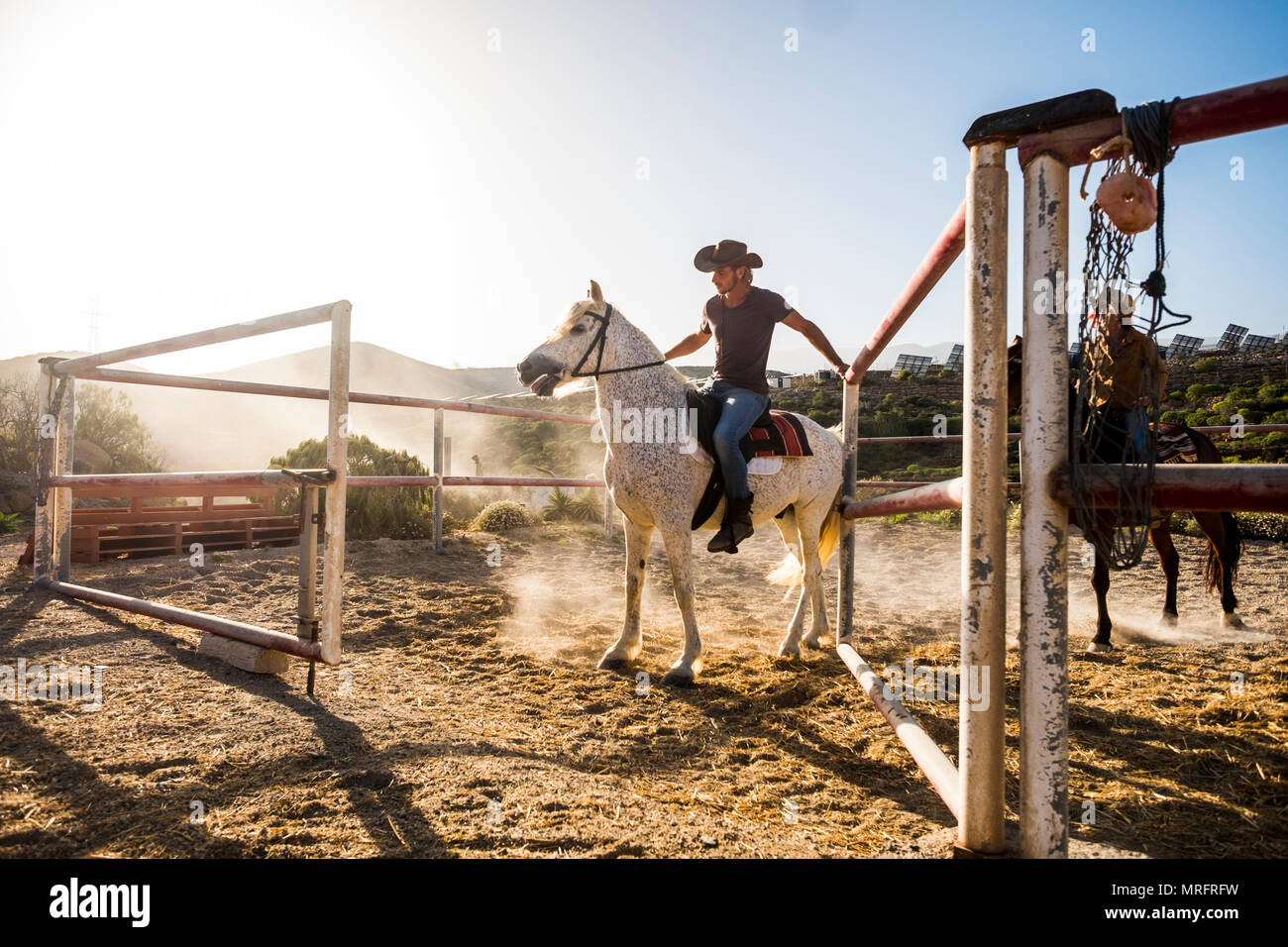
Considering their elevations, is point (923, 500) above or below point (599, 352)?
below

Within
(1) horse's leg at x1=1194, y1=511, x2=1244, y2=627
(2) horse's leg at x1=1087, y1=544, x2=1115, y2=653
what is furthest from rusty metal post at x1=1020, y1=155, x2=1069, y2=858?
(1) horse's leg at x1=1194, y1=511, x2=1244, y2=627

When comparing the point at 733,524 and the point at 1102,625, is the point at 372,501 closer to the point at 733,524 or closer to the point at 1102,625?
the point at 733,524

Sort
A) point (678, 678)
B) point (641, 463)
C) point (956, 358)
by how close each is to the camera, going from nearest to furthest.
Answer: point (678, 678) < point (641, 463) < point (956, 358)

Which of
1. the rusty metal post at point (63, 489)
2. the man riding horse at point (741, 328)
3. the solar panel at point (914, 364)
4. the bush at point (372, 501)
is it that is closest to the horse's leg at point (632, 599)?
the man riding horse at point (741, 328)

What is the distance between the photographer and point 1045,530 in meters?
1.07

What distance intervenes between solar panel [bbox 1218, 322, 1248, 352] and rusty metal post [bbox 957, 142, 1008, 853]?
116 feet

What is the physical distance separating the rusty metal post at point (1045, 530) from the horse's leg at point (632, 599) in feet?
8.02

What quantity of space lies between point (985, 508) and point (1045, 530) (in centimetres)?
13

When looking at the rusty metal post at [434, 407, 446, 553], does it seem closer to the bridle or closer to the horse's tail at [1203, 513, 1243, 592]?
the bridle

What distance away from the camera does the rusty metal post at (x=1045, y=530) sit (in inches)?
42.0

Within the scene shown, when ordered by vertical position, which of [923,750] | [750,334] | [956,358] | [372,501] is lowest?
[923,750]

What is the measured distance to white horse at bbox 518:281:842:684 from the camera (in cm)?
337

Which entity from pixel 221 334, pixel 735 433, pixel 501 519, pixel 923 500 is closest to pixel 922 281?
pixel 923 500
